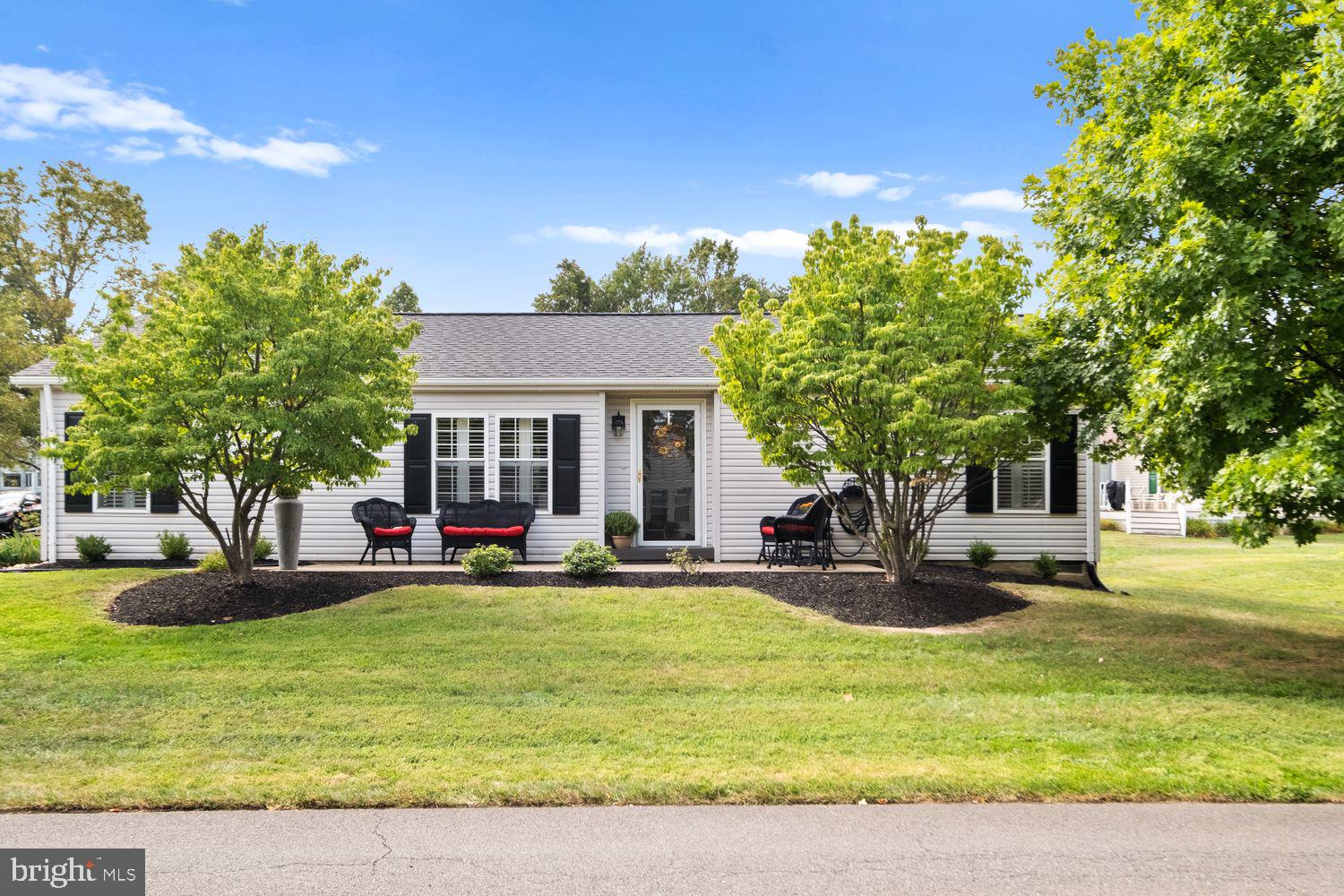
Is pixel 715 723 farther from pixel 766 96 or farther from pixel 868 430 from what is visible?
pixel 766 96

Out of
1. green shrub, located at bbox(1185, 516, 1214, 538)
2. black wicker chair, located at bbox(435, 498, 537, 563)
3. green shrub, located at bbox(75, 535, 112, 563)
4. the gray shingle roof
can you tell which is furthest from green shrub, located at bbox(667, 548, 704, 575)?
green shrub, located at bbox(1185, 516, 1214, 538)

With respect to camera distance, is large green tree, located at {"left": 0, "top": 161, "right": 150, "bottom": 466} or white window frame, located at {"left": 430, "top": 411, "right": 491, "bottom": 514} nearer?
white window frame, located at {"left": 430, "top": 411, "right": 491, "bottom": 514}

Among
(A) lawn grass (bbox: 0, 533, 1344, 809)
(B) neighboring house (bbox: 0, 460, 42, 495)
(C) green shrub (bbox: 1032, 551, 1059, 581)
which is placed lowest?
(A) lawn grass (bbox: 0, 533, 1344, 809)

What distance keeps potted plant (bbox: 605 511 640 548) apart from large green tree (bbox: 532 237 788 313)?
83.2 ft

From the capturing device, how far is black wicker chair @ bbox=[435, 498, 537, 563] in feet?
36.1

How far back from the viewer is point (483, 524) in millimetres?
11227

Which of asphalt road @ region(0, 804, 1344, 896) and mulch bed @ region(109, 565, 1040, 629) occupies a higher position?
mulch bed @ region(109, 565, 1040, 629)

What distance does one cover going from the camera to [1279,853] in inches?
129

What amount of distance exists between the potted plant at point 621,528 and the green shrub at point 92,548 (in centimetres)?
731

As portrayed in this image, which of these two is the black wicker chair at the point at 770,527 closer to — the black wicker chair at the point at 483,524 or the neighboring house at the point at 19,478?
the black wicker chair at the point at 483,524

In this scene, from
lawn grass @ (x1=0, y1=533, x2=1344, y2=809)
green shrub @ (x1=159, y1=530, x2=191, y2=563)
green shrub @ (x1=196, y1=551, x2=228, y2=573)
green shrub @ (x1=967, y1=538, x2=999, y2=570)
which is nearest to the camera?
lawn grass @ (x1=0, y1=533, x2=1344, y2=809)

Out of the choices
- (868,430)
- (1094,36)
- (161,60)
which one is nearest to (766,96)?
(1094,36)

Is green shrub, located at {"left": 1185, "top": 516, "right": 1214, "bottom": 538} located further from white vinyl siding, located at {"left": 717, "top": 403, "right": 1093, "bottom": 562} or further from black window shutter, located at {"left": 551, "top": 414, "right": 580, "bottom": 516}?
black window shutter, located at {"left": 551, "top": 414, "right": 580, "bottom": 516}

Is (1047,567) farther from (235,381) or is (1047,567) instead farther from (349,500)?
(235,381)
